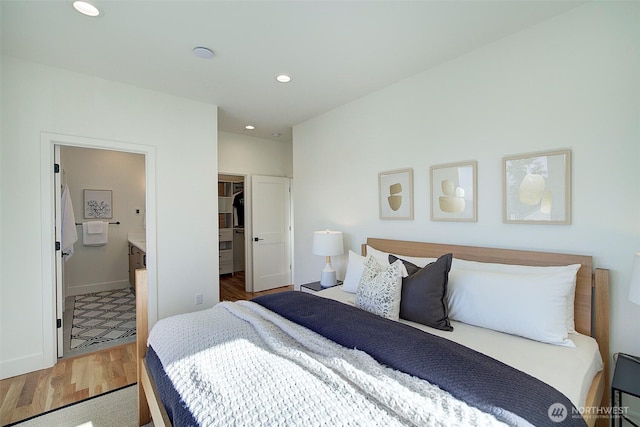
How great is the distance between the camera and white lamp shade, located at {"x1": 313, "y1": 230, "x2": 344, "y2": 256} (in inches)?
125

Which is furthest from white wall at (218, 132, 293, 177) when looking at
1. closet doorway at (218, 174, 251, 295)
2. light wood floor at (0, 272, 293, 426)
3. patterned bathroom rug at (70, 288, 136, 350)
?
light wood floor at (0, 272, 293, 426)

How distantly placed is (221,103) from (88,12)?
1.60m

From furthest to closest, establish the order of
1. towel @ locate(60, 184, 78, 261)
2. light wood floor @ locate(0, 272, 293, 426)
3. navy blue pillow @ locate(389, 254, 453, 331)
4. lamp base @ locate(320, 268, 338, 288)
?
towel @ locate(60, 184, 78, 261), lamp base @ locate(320, 268, 338, 288), light wood floor @ locate(0, 272, 293, 426), navy blue pillow @ locate(389, 254, 453, 331)

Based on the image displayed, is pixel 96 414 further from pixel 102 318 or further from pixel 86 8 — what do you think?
Answer: pixel 86 8

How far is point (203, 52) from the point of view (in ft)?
7.64

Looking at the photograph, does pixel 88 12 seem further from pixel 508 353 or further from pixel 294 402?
pixel 508 353

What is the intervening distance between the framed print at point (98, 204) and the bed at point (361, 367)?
4100 mm

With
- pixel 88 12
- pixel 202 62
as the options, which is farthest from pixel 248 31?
pixel 88 12

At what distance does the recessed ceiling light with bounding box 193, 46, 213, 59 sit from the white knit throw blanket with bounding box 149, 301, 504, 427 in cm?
207

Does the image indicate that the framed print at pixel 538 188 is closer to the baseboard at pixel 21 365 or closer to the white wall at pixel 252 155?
the white wall at pixel 252 155

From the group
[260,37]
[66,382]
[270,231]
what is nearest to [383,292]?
[260,37]

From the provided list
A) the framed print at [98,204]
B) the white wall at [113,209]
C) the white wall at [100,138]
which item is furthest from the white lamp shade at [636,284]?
the framed print at [98,204]

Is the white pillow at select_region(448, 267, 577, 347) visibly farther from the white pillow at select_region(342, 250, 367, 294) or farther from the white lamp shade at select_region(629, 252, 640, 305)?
the white pillow at select_region(342, 250, 367, 294)

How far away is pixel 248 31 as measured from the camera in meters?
2.09
